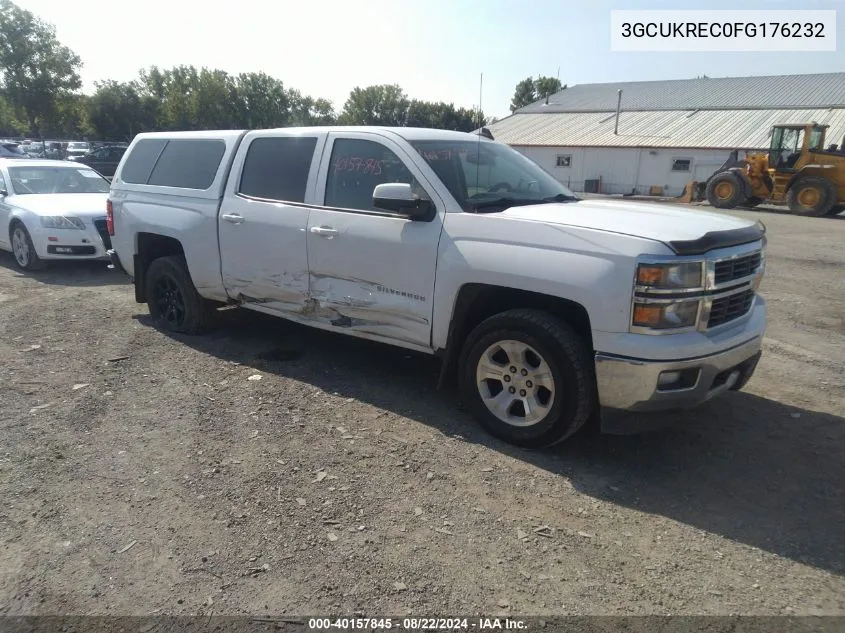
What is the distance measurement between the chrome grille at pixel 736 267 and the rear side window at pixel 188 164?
13.9 ft

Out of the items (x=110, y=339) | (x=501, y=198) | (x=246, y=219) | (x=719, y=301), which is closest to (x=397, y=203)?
(x=501, y=198)

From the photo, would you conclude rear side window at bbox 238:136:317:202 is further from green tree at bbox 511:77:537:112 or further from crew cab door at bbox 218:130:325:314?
green tree at bbox 511:77:537:112

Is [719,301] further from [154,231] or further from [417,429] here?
[154,231]

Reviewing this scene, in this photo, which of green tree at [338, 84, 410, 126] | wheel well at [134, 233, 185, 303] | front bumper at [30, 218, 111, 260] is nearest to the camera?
wheel well at [134, 233, 185, 303]

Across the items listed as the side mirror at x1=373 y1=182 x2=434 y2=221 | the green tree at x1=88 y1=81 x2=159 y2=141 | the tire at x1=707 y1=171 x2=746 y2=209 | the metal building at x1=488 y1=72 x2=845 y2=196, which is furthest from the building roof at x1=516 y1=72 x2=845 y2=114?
the side mirror at x1=373 y1=182 x2=434 y2=221

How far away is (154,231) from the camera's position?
5.83 metres

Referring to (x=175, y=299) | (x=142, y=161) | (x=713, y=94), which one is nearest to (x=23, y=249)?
(x=142, y=161)

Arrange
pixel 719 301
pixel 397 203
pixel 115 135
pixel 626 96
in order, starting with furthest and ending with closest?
pixel 115 135, pixel 626 96, pixel 397 203, pixel 719 301

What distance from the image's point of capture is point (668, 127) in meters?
35.9

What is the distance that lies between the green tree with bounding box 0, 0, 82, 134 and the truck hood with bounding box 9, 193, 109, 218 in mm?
26718

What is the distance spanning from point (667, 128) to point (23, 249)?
35506mm

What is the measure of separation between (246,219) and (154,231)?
1.40m

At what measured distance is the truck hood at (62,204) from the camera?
870cm

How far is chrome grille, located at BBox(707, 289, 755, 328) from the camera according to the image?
3.43 metres
